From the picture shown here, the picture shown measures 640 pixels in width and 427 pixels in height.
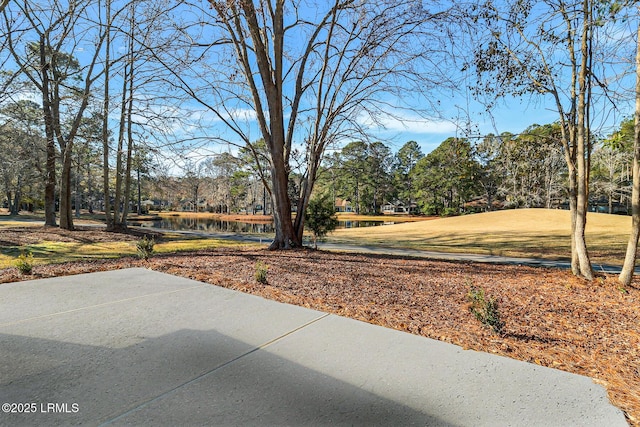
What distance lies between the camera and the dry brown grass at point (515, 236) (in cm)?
1319

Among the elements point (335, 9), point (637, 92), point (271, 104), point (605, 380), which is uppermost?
point (335, 9)

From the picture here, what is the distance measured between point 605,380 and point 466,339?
0.97 metres

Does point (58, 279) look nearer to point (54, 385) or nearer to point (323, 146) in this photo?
point (54, 385)

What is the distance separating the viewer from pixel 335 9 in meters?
7.86

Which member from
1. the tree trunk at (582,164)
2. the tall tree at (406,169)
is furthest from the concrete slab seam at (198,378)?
the tall tree at (406,169)

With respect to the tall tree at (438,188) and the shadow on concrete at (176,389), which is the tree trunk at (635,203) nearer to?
the shadow on concrete at (176,389)

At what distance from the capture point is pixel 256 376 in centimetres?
225

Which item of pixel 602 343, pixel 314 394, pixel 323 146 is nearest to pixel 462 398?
pixel 314 394

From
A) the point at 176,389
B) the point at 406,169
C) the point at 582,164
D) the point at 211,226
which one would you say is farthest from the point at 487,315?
the point at 406,169

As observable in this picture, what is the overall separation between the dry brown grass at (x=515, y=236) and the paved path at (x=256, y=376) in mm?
11620

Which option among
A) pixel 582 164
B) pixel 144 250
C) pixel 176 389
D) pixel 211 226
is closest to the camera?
pixel 176 389

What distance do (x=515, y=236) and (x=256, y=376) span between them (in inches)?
778

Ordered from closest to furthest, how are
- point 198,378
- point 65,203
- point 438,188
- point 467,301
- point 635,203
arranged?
point 198,378
point 467,301
point 635,203
point 65,203
point 438,188

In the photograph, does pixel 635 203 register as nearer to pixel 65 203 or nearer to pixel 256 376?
pixel 256 376
